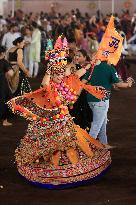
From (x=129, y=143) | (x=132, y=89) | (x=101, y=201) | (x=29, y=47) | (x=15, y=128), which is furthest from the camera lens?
(x=29, y=47)

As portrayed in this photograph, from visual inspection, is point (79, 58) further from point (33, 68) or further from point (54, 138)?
point (33, 68)

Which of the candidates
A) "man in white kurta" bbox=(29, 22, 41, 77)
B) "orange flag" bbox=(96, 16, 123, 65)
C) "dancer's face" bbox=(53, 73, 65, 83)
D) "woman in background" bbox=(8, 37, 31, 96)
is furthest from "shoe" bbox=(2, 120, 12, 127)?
"man in white kurta" bbox=(29, 22, 41, 77)

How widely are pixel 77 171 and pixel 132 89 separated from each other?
6987 mm

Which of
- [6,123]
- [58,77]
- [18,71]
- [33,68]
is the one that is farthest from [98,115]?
[33,68]

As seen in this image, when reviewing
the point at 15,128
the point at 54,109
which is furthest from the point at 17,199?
the point at 15,128

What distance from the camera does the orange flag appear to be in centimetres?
682

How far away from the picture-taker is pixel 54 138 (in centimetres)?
600

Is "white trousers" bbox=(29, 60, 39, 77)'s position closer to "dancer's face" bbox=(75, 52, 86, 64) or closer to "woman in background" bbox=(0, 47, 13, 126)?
"woman in background" bbox=(0, 47, 13, 126)

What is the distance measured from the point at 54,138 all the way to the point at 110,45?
167 centimetres

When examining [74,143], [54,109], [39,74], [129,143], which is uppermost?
[54,109]

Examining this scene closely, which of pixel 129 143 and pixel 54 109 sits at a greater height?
pixel 54 109

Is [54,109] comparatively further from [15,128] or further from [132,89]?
[132,89]

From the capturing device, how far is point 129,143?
7.85 m

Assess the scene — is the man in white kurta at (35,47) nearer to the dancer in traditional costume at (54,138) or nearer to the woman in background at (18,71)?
the woman in background at (18,71)
